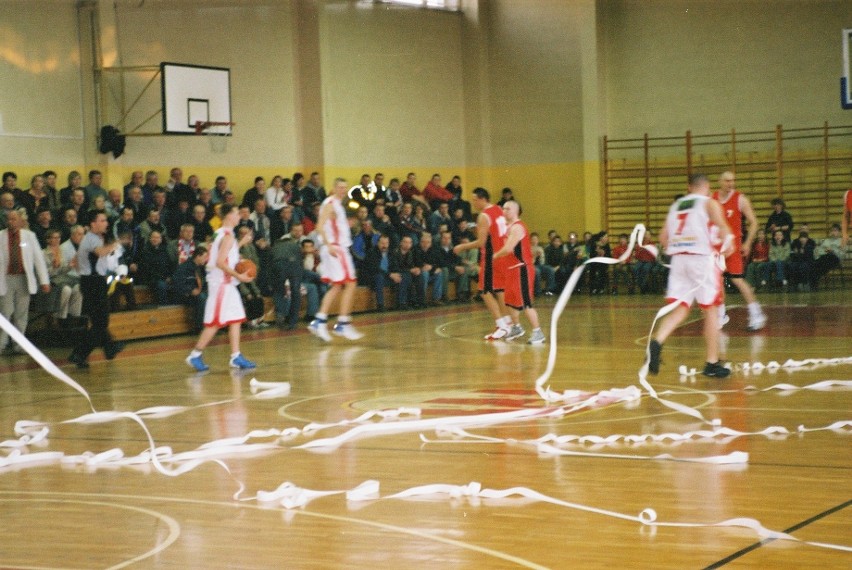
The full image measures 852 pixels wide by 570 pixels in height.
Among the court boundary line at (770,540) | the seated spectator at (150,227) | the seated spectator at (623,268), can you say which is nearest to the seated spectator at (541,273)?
the seated spectator at (623,268)

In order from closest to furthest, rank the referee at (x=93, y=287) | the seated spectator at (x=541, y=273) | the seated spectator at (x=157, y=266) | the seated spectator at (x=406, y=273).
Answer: the referee at (x=93, y=287)
the seated spectator at (x=157, y=266)
the seated spectator at (x=406, y=273)
the seated spectator at (x=541, y=273)

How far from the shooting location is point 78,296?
52.9 feet

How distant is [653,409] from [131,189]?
12018 millimetres

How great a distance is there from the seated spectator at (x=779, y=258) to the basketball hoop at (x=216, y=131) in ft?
35.9

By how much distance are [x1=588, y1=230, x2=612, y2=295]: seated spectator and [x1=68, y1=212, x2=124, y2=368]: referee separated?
1350 centimetres

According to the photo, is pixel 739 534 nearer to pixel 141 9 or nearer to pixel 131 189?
pixel 131 189

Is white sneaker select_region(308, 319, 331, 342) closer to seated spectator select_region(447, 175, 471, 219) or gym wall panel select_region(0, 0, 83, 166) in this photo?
gym wall panel select_region(0, 0, 83, 166)

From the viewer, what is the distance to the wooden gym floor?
4980mm

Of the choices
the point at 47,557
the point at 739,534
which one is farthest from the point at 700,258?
the point at 47,557

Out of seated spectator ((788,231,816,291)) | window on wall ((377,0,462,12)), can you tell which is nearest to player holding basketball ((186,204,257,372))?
seated spectator ((788,231,816,291))

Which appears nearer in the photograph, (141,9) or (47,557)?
(47,557)

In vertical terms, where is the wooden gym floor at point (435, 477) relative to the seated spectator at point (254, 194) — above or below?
below

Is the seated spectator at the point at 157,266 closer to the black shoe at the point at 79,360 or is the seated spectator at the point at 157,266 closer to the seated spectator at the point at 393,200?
the black shoe at the point at 79,360

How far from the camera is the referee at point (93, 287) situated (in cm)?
1278
